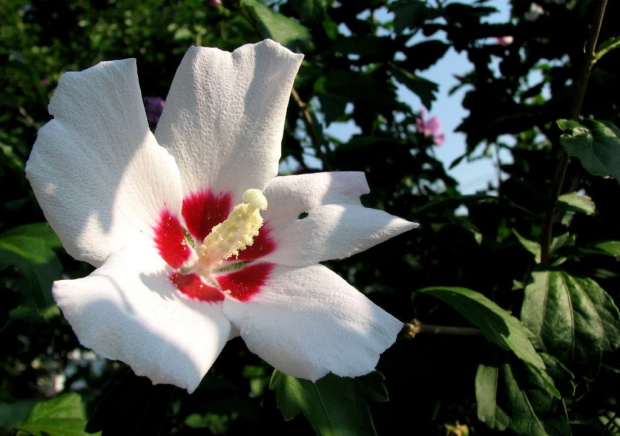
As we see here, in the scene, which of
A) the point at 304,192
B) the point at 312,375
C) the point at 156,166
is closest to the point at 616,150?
the point at 304,192

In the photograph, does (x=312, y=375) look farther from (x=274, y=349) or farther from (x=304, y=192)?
(x=304, y=192)

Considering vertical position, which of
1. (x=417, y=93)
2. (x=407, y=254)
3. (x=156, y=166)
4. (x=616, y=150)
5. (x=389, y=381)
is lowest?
(x=407, y=254)

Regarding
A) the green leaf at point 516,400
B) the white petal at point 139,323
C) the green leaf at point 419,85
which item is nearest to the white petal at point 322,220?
the white petal at point 139,323

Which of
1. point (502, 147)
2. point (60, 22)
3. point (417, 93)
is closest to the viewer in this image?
point (417, 93)

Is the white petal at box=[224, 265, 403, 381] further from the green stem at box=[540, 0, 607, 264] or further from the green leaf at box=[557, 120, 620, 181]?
the green stem at box=[540, 0, 607, 264]

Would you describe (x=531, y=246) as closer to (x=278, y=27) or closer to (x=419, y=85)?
(x=419, y=85)

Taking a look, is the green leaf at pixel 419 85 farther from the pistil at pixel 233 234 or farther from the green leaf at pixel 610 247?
the pistil at pixel 233 234

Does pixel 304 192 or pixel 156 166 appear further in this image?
pixel 304 192

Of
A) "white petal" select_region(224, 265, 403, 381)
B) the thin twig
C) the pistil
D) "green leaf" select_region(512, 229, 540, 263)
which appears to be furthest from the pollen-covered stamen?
"green leaf" select_region(512, 229, 540, 263)
